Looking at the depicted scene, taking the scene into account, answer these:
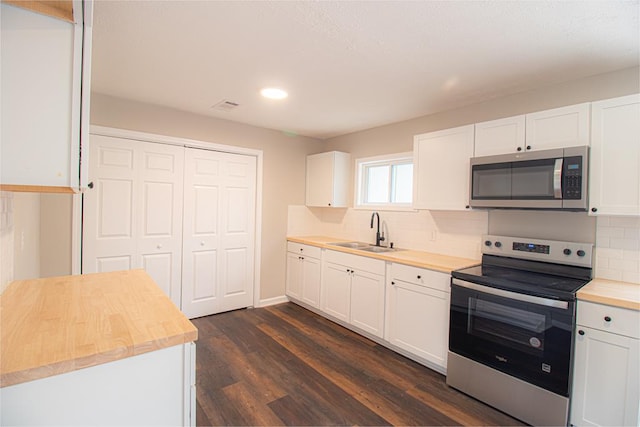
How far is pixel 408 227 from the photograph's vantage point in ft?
11.2

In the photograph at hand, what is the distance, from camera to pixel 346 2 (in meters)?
1.55

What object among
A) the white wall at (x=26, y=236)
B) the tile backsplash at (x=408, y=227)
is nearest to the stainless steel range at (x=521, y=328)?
the tile backsplash at (x=408, y=227)

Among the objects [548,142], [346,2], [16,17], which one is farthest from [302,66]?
[548,142]

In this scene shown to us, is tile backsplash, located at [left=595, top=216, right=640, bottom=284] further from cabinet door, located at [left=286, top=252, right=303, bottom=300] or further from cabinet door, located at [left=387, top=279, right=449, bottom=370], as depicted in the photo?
cabinet door, located at [left=286, top=252, right=303, bottom=300]

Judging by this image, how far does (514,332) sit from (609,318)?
485mm

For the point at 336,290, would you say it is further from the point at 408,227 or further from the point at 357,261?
the point at 408,227

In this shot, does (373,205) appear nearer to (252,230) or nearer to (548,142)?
(252,230)

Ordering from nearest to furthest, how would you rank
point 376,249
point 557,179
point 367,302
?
point 557,179, point 367,302, point 376,249

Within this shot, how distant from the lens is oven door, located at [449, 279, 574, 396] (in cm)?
183

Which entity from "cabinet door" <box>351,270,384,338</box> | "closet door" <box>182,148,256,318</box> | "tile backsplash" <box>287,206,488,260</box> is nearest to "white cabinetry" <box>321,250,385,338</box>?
"cabinet door" <box>351,270,384,338</box>

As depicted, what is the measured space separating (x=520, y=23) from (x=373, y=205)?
243 centimetres

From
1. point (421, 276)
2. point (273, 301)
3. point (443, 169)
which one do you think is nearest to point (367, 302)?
point (421, 276)

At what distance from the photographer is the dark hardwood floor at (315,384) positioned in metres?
2.00

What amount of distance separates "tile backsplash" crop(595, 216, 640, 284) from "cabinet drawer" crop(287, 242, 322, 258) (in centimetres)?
248
